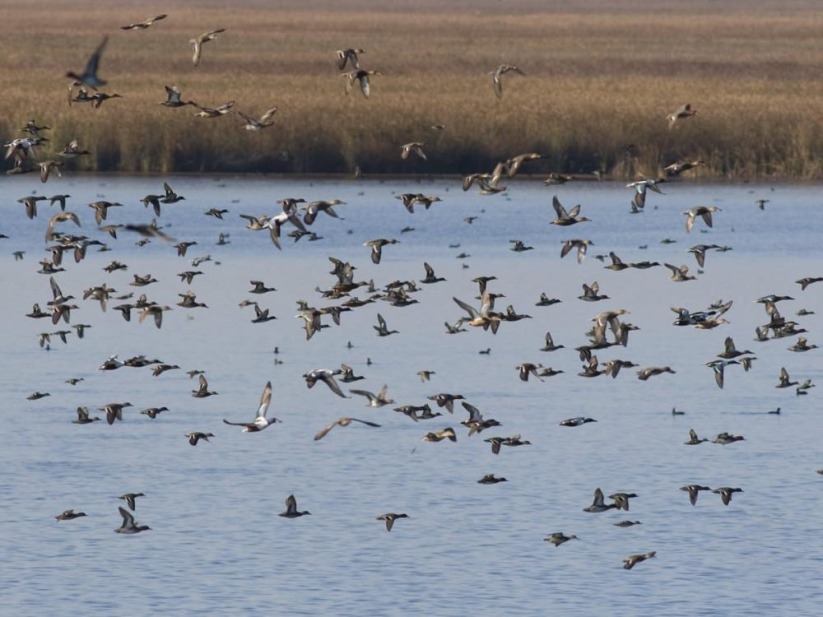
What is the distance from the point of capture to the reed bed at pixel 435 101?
5397cm

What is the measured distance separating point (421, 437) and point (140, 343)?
8542 millimetres

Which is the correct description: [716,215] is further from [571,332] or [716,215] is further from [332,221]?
[571,332]

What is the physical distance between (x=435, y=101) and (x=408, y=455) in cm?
3630

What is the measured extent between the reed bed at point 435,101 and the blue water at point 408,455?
668cm

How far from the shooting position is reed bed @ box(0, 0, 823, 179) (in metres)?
54.0

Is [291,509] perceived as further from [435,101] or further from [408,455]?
[435,101]

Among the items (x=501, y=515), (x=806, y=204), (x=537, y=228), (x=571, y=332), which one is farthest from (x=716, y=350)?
(x=806, y=204)

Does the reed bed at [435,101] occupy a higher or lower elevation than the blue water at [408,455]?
higher

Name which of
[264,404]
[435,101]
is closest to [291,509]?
[264,404]

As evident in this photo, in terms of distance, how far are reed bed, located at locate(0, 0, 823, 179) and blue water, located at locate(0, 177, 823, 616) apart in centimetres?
668

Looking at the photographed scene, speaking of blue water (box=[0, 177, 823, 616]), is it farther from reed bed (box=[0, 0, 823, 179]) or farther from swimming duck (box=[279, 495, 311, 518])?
reed bed (box=[0, 0, 823, 179])

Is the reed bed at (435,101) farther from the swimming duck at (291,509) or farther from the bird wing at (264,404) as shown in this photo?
the bird wing at (264,404)

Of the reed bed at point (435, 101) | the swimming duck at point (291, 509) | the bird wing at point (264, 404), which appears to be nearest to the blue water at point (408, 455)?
the swimming duck at point (291, 509)

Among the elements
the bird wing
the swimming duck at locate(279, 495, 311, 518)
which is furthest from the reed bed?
the bird wing
